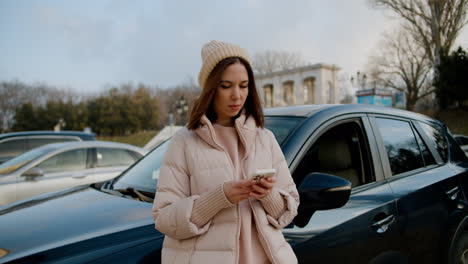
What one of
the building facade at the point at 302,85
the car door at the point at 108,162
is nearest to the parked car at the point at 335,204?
the car door at the point at 108,162

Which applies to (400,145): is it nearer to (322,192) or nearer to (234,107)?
(322,192)

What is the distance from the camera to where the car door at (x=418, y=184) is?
7.06 ft

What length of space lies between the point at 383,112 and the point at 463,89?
21.5m

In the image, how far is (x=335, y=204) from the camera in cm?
158

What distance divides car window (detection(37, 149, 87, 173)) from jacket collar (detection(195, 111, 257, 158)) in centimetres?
504

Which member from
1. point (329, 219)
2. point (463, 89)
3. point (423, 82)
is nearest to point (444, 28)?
point (463, 89)

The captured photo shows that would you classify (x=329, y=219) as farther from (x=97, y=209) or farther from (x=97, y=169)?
(x=97, y=169)

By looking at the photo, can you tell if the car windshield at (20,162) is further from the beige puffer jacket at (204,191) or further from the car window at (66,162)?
the beige puffer jacket at (204,191)

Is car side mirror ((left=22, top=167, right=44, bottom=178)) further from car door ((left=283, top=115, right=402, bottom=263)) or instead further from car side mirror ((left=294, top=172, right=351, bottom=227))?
car side mirror ((left=294, top=172, right=351, bottom=227))

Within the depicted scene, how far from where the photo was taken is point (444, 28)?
23.1 m

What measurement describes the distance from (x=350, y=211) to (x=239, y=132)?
3.23 feet

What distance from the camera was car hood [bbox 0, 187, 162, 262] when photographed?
144cm

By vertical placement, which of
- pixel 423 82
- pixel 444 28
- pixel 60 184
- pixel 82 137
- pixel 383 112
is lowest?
pixel 60 184

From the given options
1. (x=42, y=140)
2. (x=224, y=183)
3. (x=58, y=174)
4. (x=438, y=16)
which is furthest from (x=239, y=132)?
(x=438, y=16)
